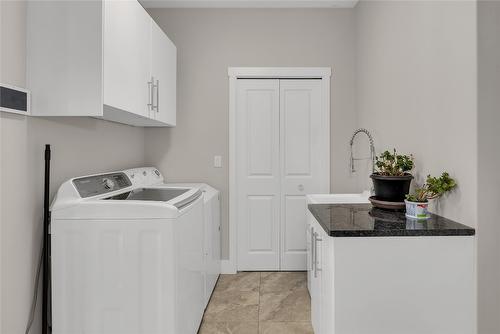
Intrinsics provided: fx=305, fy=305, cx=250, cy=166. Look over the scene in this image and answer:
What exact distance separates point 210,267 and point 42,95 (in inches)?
66.0

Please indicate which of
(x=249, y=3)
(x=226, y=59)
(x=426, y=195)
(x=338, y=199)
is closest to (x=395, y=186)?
(x=426, y=195)

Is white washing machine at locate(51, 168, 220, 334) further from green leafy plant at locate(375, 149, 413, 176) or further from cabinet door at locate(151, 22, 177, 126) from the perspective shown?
green leafy plant at locate(375, 149, 413, 176)

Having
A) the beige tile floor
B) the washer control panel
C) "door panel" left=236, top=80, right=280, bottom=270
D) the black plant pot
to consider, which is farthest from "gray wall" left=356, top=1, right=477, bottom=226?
the washer control panel

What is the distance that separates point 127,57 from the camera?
183 cm

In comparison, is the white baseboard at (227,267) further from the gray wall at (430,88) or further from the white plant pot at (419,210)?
the white plant pot at (419,210)

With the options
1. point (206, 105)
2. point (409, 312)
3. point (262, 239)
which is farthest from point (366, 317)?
point (206, 105)

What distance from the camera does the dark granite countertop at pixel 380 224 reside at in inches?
50.8

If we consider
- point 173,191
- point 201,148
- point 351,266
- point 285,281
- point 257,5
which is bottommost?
point 285,281

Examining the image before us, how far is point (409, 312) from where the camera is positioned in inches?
51.0

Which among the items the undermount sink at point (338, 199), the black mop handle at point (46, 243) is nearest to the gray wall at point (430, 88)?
the undermount sink at point (338, 199)

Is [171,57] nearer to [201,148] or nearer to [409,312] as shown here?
[201,148]

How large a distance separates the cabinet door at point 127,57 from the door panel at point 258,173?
3.71ft

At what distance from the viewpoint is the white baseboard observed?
304 cm

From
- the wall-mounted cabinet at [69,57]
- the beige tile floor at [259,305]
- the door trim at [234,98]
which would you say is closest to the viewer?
the wall-mounted cabinet at [69,57]
